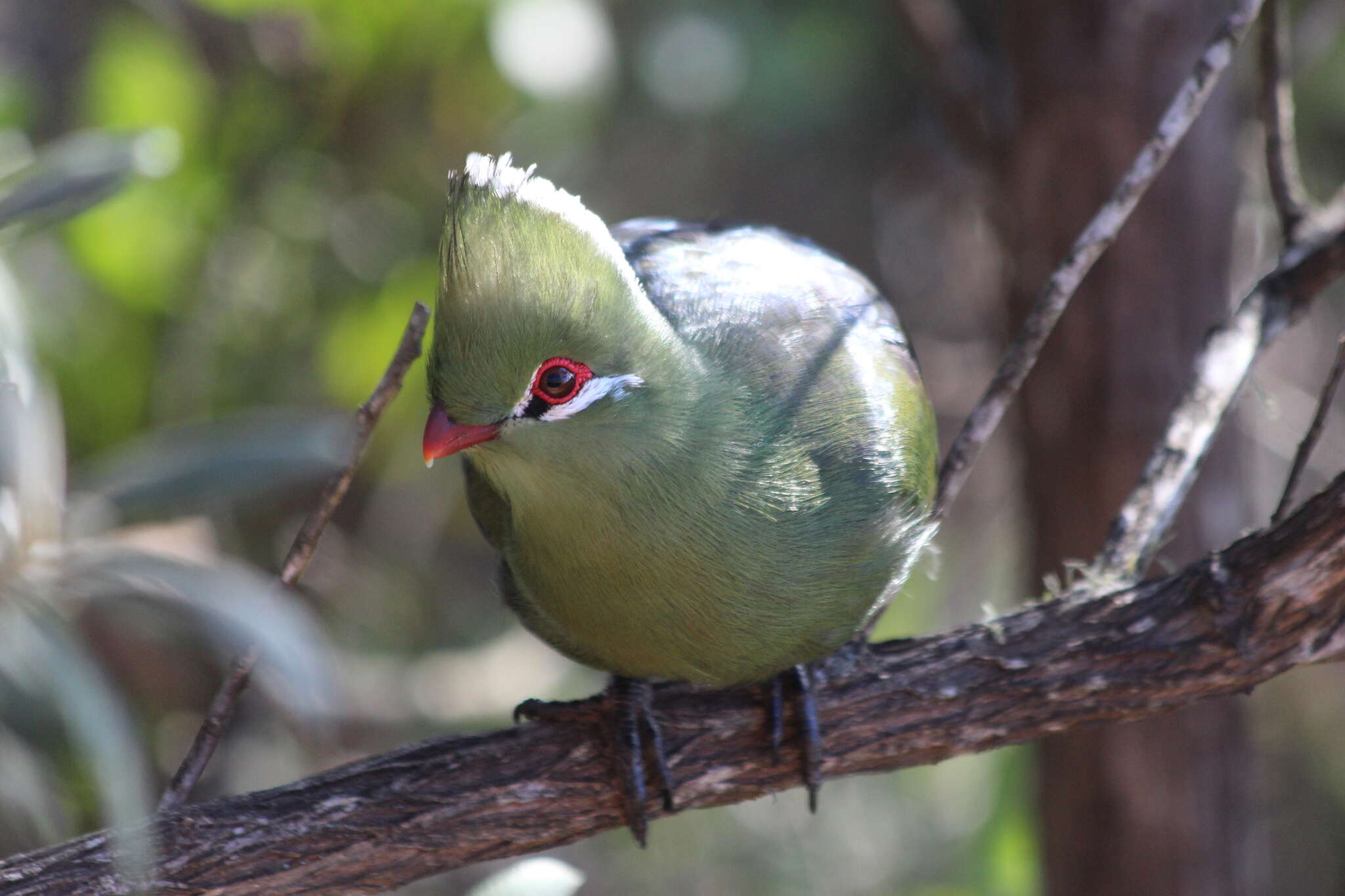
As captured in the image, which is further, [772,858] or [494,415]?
[772,858]

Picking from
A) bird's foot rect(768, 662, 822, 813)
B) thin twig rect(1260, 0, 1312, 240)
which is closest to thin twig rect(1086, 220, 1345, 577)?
thin twig rect(1260, 0, 1312, 240)

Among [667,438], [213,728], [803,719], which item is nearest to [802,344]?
[667,438]

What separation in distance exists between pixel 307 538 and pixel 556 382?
399 mm

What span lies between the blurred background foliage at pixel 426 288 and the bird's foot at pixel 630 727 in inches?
45.6

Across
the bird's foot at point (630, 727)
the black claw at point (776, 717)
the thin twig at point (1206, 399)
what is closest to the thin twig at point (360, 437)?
the bird's foot at point (630, 727)

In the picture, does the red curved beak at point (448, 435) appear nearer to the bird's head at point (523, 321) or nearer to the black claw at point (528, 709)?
the bird's head at point (523, 321)

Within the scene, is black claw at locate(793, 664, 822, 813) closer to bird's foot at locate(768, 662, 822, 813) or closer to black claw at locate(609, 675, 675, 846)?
bird's foot at locate(768, 662, 822, 813)

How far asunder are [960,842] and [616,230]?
7.82 feet

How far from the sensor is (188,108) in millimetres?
3676

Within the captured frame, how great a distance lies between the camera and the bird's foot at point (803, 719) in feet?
6.50

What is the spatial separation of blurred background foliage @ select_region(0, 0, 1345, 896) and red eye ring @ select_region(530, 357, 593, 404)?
4.66 ft

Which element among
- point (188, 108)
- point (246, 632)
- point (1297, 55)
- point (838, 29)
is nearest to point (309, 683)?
point (246, 632)

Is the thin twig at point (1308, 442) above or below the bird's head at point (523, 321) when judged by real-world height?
below

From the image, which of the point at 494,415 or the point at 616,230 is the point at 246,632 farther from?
the point at 616,230
